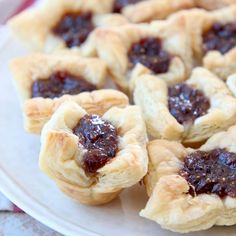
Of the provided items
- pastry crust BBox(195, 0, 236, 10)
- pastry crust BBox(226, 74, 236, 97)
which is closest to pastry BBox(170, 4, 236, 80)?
pastry crust BBox(195, 0, 236, 10)

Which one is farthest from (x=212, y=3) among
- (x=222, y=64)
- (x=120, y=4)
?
(x=222, y=64)

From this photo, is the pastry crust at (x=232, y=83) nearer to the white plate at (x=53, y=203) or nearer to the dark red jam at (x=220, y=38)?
the dark red jam at (x=220, y=38)

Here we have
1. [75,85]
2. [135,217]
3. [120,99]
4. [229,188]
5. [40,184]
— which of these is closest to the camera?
[229,188]

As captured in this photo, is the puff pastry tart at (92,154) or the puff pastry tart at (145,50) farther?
the puff pastry tart at (145,50)

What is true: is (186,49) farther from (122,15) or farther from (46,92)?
(46,92)

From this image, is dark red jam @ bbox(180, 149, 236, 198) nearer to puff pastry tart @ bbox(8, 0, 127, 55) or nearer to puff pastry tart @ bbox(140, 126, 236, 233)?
puff pastry tart @ bbox(140, 126, 236, 233)

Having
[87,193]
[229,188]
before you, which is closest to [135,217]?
[87,193]

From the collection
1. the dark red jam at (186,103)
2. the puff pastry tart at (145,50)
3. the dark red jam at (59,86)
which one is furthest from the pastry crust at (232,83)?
the dark red jam at (59,86)
